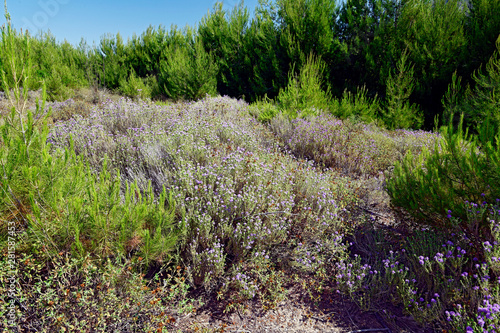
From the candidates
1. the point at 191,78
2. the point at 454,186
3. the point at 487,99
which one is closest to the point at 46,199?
the point at 454,186

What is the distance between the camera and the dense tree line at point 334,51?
32.8 ft

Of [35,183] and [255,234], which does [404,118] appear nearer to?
[255,234]

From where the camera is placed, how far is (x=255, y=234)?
2734mm

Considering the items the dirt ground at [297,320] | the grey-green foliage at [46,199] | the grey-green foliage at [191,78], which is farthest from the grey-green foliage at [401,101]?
the grey-green foliage at [46,199]

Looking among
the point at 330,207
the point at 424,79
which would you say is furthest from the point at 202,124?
the point at 424,79

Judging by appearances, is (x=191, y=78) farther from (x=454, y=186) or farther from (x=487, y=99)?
(x=454, y=186)

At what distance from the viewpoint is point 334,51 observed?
1172 centimetres

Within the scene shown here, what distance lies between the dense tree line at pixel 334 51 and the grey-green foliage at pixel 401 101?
137mm

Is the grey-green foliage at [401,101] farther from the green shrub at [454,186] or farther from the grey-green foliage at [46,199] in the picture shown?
the grey-green foliage at [46,199]

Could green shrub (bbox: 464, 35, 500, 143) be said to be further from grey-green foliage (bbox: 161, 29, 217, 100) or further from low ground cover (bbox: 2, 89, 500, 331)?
grey-green foliage (bbox: 161, 29, 217, 100)

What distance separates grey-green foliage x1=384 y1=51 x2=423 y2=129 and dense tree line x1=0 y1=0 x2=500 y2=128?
0.45 ft

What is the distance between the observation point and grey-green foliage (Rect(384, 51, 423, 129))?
32.7 ft

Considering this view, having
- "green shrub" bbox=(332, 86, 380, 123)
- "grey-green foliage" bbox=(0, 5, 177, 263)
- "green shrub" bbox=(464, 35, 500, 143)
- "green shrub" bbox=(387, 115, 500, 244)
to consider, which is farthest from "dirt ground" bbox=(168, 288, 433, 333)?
"green shrub" bbox=(332, 86, 380, 123)

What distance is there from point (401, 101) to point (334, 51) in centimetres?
359
